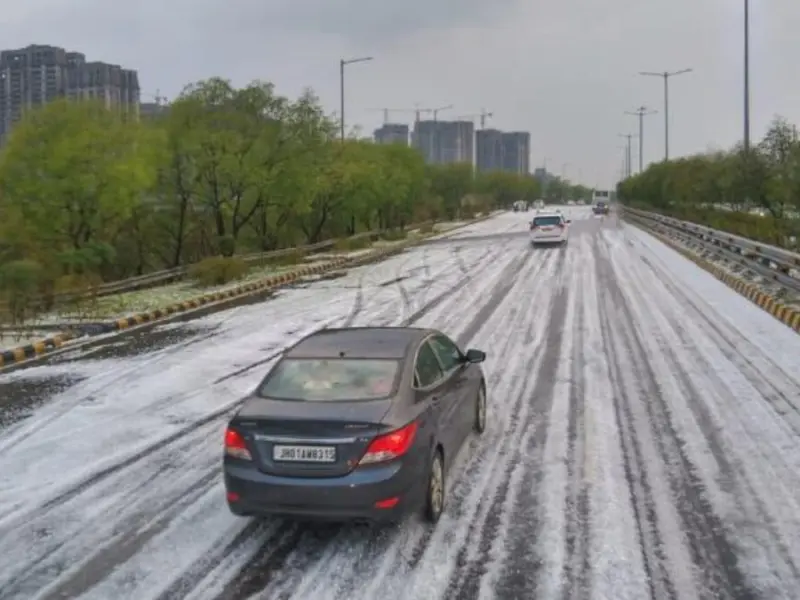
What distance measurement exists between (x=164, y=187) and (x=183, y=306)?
46.4ft

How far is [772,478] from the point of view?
8273 mm

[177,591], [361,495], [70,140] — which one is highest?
[70,140]

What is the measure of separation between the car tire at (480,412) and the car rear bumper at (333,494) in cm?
310

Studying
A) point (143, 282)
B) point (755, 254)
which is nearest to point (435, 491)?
point (755, 254)

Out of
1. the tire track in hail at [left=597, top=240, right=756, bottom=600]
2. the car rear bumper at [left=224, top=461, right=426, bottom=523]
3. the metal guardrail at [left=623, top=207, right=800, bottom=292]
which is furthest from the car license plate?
the metal guardrail at [left=623, top=207, right=800, bottom=292]

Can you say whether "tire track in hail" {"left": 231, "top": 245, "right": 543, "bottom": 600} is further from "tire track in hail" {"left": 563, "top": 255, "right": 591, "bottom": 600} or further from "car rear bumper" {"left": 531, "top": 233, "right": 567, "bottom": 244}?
"car rear bumper" {"left": 531, "top": 233, "right": 567, "bottom": 244}

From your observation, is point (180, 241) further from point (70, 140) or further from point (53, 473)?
point (53, 473)

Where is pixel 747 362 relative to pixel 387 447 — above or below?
below

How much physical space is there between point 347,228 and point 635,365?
45.5 metres

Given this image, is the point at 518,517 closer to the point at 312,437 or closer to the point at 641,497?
the point at 641,497

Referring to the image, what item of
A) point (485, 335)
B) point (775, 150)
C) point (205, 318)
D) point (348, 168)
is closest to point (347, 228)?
→ point (348, 168)

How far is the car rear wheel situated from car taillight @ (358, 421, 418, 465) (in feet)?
10.2

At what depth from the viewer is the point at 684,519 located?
7297mm

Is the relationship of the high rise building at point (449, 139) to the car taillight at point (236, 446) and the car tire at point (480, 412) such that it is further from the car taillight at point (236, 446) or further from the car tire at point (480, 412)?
the car taillight at point (236, 446)
